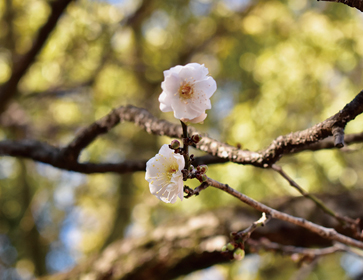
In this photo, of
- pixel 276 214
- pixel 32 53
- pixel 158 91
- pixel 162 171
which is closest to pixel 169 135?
pixel 162 171

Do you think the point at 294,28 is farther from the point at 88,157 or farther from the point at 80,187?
the point at 80,187

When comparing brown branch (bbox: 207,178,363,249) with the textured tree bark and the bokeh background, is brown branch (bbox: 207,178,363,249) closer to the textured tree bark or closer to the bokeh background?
the textured tree bark

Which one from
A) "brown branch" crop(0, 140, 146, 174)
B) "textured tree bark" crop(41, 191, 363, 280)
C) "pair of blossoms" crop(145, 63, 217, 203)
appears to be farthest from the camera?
"textured tree bark" crop(41, 191, 363, 280)

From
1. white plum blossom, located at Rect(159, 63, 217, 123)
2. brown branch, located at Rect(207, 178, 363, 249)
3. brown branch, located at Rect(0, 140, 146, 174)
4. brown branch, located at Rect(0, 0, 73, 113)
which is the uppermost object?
brown branch, located at Rect(0, 0, 73, 113)

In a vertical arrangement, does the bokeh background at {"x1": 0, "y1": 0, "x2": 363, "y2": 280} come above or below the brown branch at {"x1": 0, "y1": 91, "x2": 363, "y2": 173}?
above

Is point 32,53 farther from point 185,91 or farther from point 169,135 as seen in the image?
point 185,91

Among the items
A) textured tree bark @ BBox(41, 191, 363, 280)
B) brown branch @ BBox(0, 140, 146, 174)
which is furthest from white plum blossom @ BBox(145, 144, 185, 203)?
textured tree bark @ BBox(41, 191, 363, 280)

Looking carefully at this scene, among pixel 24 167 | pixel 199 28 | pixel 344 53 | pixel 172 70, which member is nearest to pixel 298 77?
pixel 344 53
